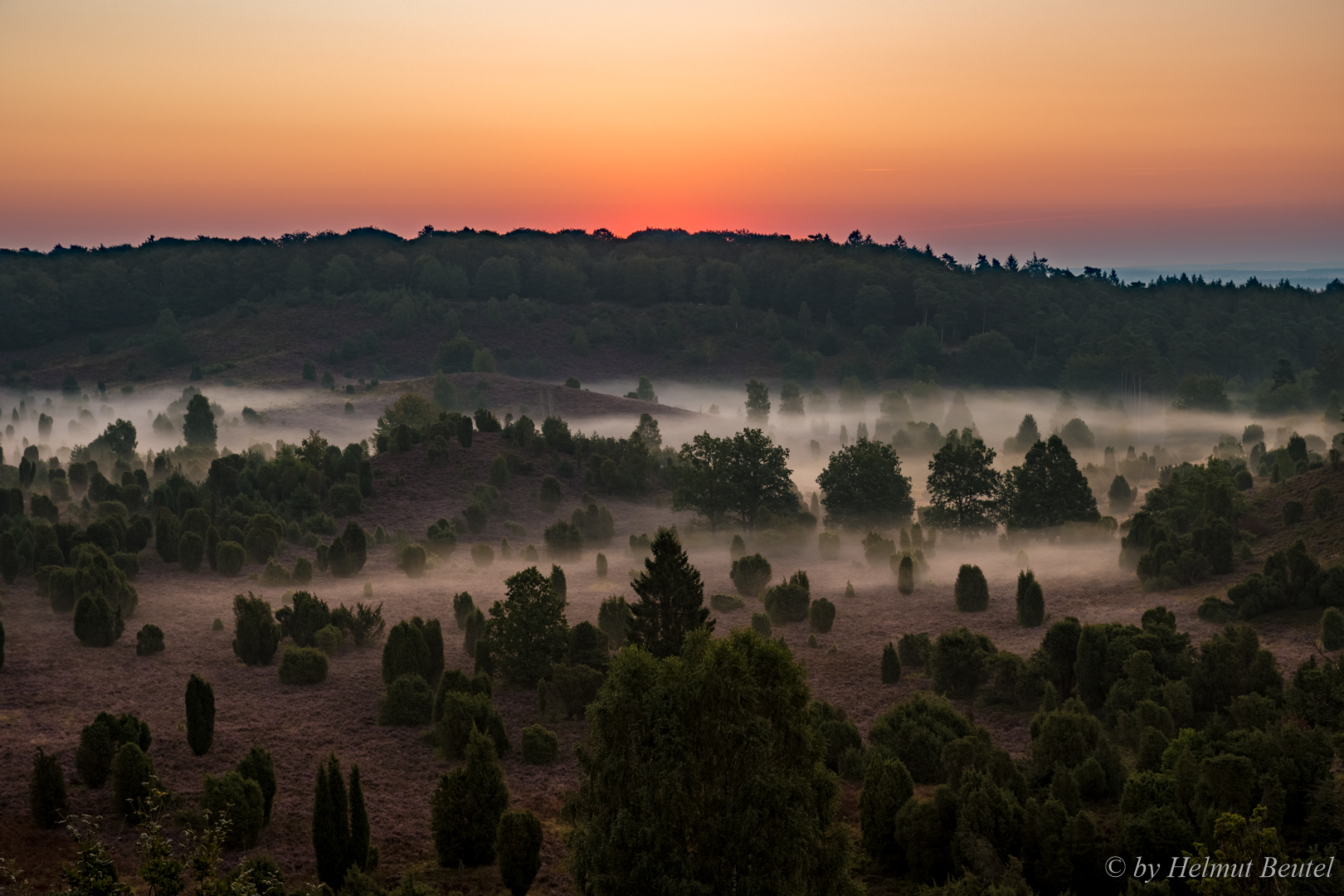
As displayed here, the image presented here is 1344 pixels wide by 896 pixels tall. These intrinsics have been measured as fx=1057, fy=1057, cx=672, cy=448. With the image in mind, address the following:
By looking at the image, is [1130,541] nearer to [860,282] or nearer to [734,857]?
[734,857]

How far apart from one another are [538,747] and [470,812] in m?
6.44

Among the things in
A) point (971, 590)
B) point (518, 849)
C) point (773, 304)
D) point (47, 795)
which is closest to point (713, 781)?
point (518, 849)

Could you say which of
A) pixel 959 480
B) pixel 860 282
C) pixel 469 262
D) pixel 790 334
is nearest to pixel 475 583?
pixel 959 480

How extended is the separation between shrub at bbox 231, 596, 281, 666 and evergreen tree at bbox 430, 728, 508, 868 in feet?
53.8

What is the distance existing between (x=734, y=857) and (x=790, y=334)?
155m

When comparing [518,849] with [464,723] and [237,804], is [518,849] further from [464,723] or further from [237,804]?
[464,723]

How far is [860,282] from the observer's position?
18088cm

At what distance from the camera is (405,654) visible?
34406mm

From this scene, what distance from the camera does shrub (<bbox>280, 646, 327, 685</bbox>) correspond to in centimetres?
3516

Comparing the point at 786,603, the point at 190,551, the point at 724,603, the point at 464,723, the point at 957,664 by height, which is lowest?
the point at 464,723

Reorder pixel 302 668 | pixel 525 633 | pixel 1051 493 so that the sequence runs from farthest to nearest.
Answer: pixel 1051 493 → pixel 525 633 → pixel 302 668

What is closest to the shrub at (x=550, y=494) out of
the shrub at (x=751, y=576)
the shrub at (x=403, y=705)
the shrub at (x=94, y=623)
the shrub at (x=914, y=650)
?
the shrub at (x=751, y=576)

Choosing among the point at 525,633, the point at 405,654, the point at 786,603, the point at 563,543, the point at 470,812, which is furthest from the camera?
the point at 563,543

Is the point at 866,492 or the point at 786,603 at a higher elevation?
the point at 866,492
